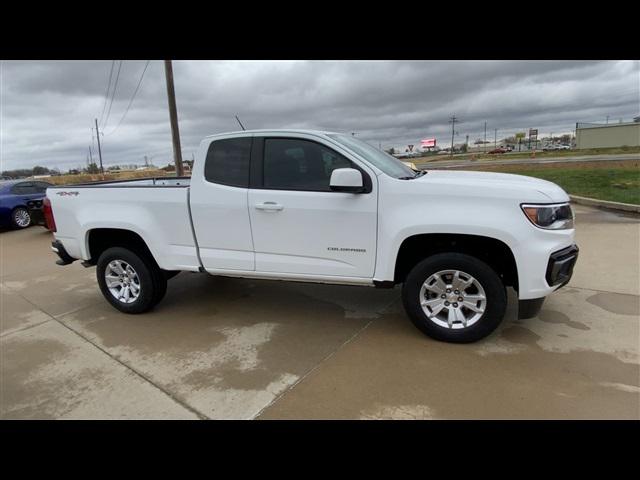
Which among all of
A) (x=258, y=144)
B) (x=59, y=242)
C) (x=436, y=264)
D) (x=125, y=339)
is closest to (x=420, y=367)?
(x=436, y=264)

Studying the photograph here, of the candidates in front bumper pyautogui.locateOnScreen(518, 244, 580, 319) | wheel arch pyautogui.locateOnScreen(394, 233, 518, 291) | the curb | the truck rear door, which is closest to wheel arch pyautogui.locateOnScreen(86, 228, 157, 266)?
the truck rear door

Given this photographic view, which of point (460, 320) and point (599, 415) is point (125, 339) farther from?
point (599, 415)

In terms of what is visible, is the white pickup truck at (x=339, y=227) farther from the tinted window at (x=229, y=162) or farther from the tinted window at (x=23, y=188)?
the tinted window at (x=23, y=188)

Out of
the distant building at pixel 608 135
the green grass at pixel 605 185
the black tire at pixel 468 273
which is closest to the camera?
the black tire at pixel 468 273

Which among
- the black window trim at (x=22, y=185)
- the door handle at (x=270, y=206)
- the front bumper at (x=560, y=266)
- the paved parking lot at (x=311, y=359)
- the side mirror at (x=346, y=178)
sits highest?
the side mirror at (x=346, y=178)

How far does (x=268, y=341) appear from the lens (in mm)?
3793

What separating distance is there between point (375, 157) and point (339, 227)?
86 centimetres

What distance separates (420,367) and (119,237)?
353 cm

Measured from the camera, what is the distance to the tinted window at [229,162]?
3.98 metres

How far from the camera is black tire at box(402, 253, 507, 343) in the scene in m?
3.31

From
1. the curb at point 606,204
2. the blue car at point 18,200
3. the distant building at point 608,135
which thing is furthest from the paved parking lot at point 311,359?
the distant building at point 608,135

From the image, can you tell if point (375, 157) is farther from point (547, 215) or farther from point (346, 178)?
point (547, 215)

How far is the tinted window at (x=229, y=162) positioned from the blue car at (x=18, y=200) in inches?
399

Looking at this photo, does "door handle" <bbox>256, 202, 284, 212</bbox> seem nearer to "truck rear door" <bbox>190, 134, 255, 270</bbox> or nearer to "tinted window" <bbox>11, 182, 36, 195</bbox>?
"truck rear door" <bbox>190, 134, 255, 270</bbox>
